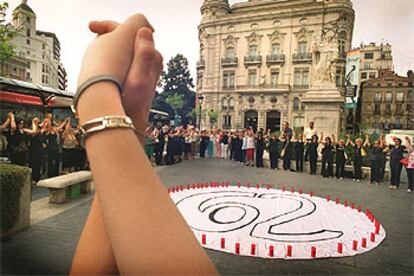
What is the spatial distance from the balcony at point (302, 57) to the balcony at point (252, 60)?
16.3 feet

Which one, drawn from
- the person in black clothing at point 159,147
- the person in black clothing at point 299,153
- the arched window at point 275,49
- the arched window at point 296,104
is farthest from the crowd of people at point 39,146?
the arched window at point 275,49

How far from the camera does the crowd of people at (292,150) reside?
32.9 ft

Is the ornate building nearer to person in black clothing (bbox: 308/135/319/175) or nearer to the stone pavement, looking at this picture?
person in black clothing (bbox: 308/135/319/175)

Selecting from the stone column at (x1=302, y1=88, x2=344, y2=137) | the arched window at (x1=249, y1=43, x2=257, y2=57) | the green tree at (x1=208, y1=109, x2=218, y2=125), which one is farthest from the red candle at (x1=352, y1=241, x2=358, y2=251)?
the arched window at (x1=249, y1=43, x2=257, y2=57)

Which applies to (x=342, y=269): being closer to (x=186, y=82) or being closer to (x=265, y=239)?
(x=265, y=239)

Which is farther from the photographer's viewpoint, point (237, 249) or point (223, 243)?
point (223, 243)

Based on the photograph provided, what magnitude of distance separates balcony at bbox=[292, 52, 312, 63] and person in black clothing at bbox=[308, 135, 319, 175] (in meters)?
31.5

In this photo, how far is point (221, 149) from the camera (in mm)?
17234

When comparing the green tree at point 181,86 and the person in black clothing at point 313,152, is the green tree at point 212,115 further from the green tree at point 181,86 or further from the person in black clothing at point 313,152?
the person in black clothing at point 313,152

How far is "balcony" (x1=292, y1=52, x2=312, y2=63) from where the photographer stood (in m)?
39.0

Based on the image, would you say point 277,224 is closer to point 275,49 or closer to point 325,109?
point 325,109

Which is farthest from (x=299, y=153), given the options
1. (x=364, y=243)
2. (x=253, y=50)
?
(x=253, y=50)

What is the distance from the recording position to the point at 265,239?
13.8 feet

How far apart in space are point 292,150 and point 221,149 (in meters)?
5.63
